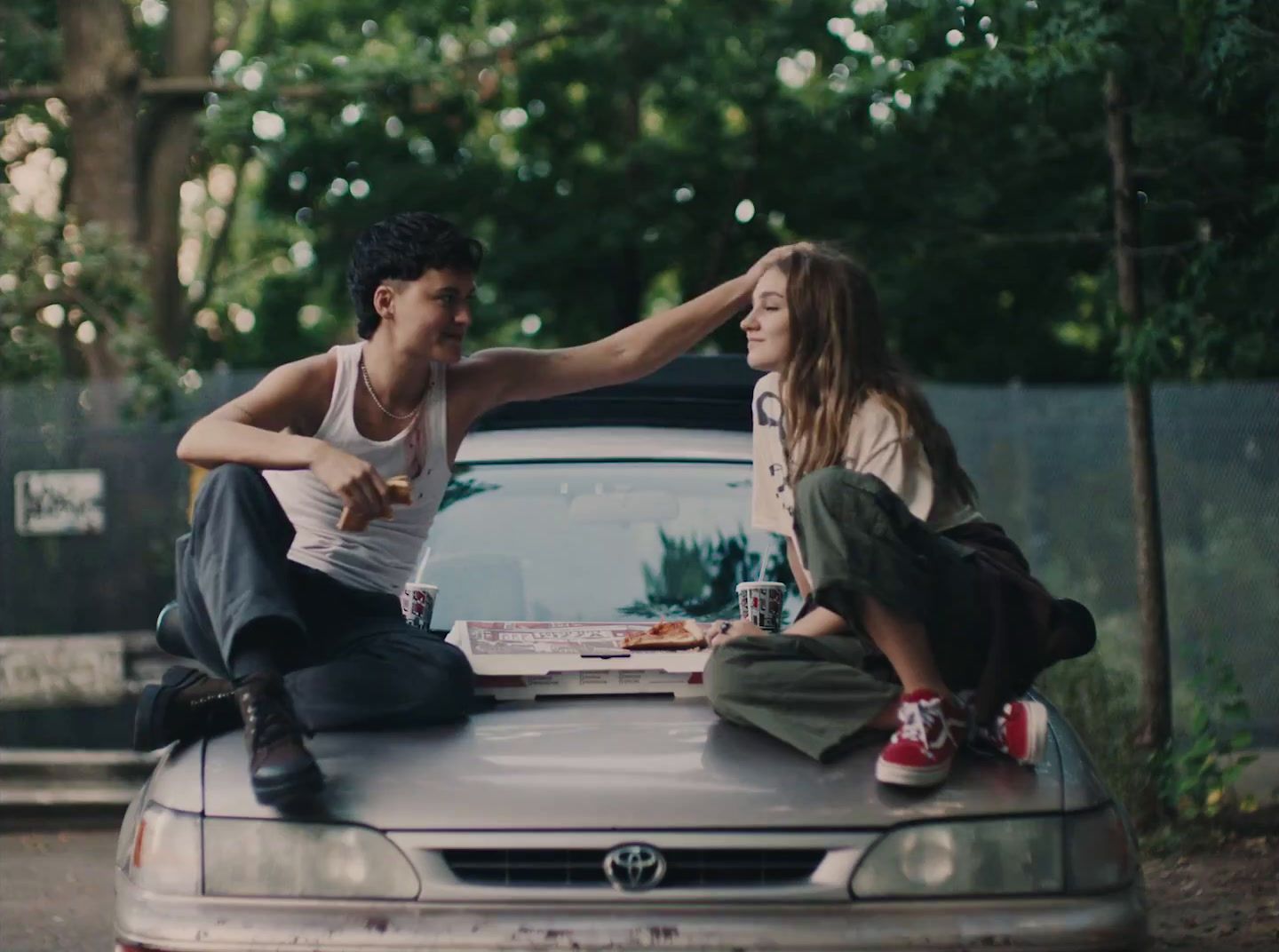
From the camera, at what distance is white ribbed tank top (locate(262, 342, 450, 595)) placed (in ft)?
13.5

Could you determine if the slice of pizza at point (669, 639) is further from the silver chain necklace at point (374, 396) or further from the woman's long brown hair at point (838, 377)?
the silver chain necklace at point (374, 396)

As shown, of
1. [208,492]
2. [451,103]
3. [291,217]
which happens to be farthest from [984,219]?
[208,492]

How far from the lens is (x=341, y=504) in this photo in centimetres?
417

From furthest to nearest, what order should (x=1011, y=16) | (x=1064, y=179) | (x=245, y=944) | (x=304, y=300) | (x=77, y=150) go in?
(x=304, y=300)
(x=77, y=150)
(x=1064, y=179)
(x=1011, y=16)
(x=245, y=944)

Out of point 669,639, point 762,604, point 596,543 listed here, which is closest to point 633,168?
point 596,543

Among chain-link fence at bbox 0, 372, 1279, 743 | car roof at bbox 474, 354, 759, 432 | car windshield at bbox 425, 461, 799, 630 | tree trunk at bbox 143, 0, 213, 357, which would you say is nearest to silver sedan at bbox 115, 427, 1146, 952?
car windshield at bbox 425, 461, 799, 630

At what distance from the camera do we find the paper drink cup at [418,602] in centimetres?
459

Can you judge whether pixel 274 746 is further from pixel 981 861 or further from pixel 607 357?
pixel 607 357

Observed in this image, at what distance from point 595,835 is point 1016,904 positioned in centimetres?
72

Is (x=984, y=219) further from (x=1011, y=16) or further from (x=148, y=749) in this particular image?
(x=148, y=749)

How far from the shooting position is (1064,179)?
12945 mm

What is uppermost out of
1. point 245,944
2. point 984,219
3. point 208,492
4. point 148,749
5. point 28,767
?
point 984,219

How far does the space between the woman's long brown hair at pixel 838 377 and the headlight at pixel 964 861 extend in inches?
31.5

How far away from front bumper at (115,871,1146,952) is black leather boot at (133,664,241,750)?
42 cm
